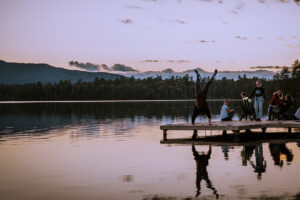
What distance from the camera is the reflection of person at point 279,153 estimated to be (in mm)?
Result: 13992

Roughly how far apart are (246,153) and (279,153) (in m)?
1.22

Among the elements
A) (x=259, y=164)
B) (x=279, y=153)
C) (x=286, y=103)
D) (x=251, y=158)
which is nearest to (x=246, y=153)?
(x=279, y=153)

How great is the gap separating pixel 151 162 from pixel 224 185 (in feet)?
14.1

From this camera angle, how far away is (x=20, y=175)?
39.8ft

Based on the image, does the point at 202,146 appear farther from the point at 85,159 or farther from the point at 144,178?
the point at 144,178

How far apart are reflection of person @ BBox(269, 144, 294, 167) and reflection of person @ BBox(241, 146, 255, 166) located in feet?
2.56

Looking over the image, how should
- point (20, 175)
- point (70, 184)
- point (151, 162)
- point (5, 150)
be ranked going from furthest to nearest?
point (5, 150)
point (151, 162)
point (20, 175)
point (70, 184)

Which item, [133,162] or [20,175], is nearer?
[20,175]

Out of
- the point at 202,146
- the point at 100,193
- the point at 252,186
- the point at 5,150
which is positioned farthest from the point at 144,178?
the point at 5,150

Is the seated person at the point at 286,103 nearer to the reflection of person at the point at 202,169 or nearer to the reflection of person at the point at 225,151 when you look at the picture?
the reflection of person at the point at 225,151

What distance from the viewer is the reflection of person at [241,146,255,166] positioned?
14109mm

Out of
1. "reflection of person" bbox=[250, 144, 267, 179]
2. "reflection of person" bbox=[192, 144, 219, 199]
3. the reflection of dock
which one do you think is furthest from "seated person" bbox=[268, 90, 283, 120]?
"reflection of person" bbox=[192, 144, 219, 199]

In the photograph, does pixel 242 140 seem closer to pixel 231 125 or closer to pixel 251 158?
pixel 231 125

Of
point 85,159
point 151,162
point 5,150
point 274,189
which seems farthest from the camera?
point 5,150
